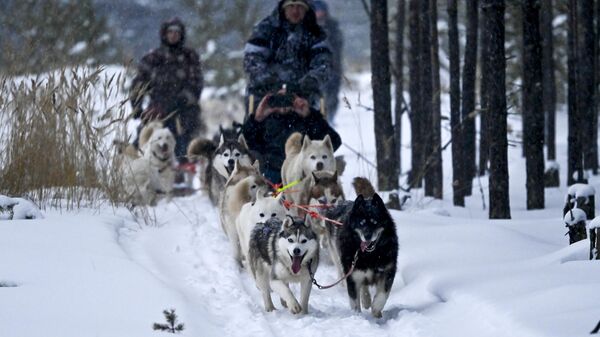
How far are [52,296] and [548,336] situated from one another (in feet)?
8.25

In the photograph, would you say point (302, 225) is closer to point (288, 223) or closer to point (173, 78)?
point (288, 223)

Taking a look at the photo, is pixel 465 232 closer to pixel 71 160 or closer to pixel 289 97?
pixel 289 97

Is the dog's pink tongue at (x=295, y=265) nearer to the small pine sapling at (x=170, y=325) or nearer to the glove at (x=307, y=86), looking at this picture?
the small pine sapling at (x=170, y=325)

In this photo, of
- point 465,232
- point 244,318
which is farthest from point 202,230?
point 244,318

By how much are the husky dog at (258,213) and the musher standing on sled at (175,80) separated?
5881mm

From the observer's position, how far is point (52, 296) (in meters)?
4.66

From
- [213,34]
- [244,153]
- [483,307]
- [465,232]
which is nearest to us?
[483,307]

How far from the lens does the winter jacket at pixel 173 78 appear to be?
12234 mm

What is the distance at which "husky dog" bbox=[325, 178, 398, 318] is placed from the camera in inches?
210

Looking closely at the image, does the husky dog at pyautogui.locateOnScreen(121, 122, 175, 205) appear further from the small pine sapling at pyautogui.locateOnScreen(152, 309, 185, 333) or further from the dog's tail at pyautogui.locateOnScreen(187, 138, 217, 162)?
the small pine sapling at pyautogui.locateOnScreen(152, 309, 185, 333)

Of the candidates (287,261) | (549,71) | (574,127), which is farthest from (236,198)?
(549,71)

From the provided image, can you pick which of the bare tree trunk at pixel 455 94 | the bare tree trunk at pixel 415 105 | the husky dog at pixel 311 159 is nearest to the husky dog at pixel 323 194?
the husky dog at pixel 311 159

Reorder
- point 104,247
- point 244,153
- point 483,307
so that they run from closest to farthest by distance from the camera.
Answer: point 483,307
point 104,247
point 244,153

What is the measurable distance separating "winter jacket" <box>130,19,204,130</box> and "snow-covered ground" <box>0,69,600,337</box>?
4.92 m
